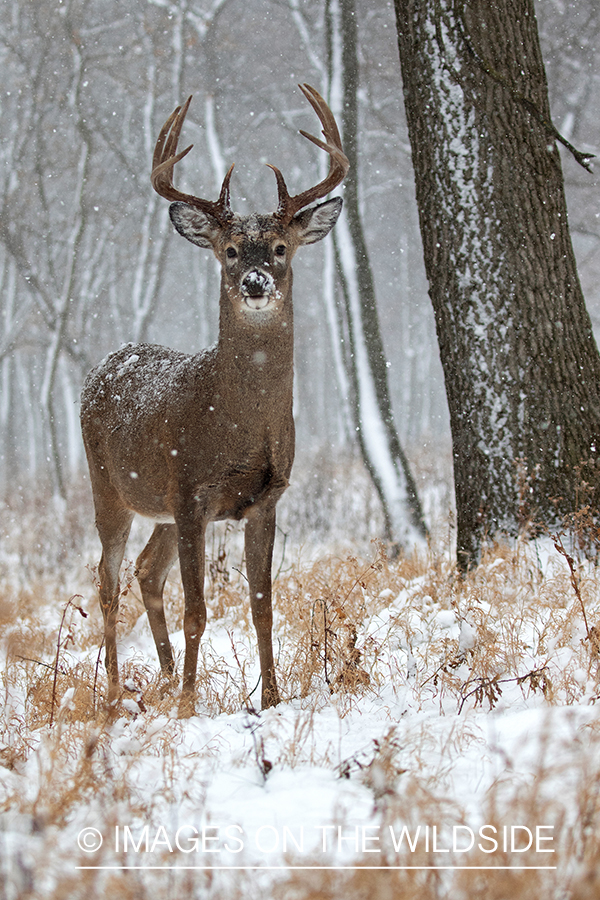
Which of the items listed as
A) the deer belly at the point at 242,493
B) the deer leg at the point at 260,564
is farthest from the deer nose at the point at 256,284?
the deer leg at the point at 260,564

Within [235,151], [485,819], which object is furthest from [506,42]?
[235,151]

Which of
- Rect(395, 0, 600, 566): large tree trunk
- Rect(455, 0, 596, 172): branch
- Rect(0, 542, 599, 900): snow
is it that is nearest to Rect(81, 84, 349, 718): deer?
Rect(0, 542, 599, 900): snow

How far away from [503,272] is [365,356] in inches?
116

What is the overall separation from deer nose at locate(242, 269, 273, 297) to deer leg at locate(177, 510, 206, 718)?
1122 mm

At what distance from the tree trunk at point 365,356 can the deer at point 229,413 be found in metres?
3.54

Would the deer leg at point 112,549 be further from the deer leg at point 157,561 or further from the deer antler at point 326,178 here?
the deer antler at point 326,178

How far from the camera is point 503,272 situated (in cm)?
505

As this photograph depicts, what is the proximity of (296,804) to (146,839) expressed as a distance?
1.61 feet

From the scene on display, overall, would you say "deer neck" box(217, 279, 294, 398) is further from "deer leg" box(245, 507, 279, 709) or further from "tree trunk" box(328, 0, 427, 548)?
"tree trunk" box(328, 0, 427, 548)

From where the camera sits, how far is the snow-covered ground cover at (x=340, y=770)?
5.74ft

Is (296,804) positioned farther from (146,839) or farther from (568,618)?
(568,618)

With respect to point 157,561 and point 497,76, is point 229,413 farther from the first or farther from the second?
point 497,76

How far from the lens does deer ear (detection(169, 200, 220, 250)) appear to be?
3.97m

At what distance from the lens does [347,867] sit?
1781 millimetres
